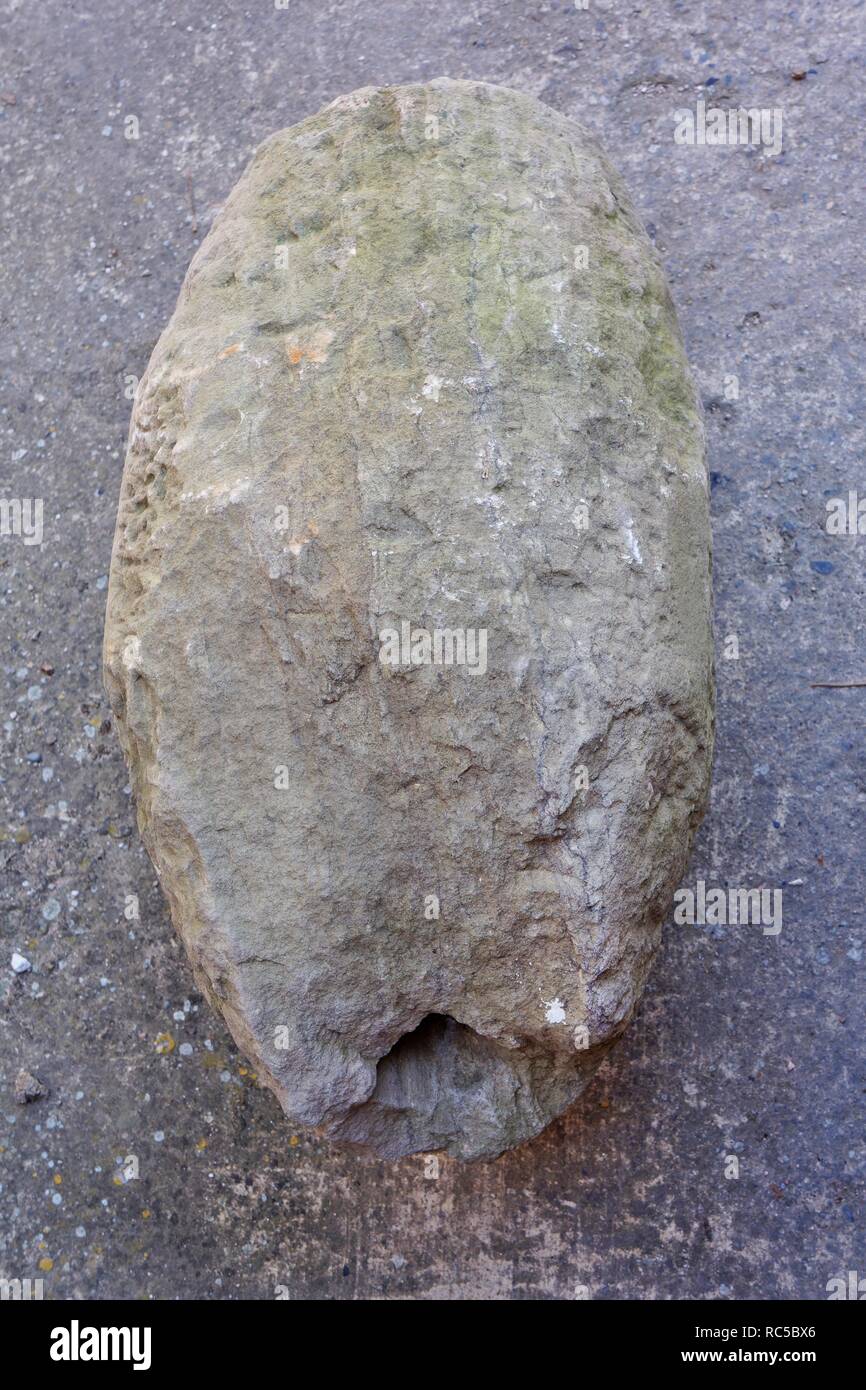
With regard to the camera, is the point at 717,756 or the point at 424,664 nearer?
the point at 424,664

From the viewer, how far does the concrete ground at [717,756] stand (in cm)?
327

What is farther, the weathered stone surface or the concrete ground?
the concrete ground

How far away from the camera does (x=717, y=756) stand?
11.4ft

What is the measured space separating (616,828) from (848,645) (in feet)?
4.45

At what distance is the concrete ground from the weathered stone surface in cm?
69

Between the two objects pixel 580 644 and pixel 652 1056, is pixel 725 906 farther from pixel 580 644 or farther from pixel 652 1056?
pixel 580 644

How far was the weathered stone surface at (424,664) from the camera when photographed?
2.47 m

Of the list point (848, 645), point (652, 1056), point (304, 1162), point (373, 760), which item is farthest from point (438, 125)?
point (304, 1162)

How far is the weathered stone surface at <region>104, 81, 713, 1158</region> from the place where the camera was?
8.09 feet

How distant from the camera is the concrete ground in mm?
3268

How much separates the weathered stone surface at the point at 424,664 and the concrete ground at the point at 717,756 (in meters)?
0.69

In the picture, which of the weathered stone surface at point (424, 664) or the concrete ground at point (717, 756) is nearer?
the weathered stone surface at point (424, 664)

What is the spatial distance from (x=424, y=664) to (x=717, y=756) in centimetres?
131

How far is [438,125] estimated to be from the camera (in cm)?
289
